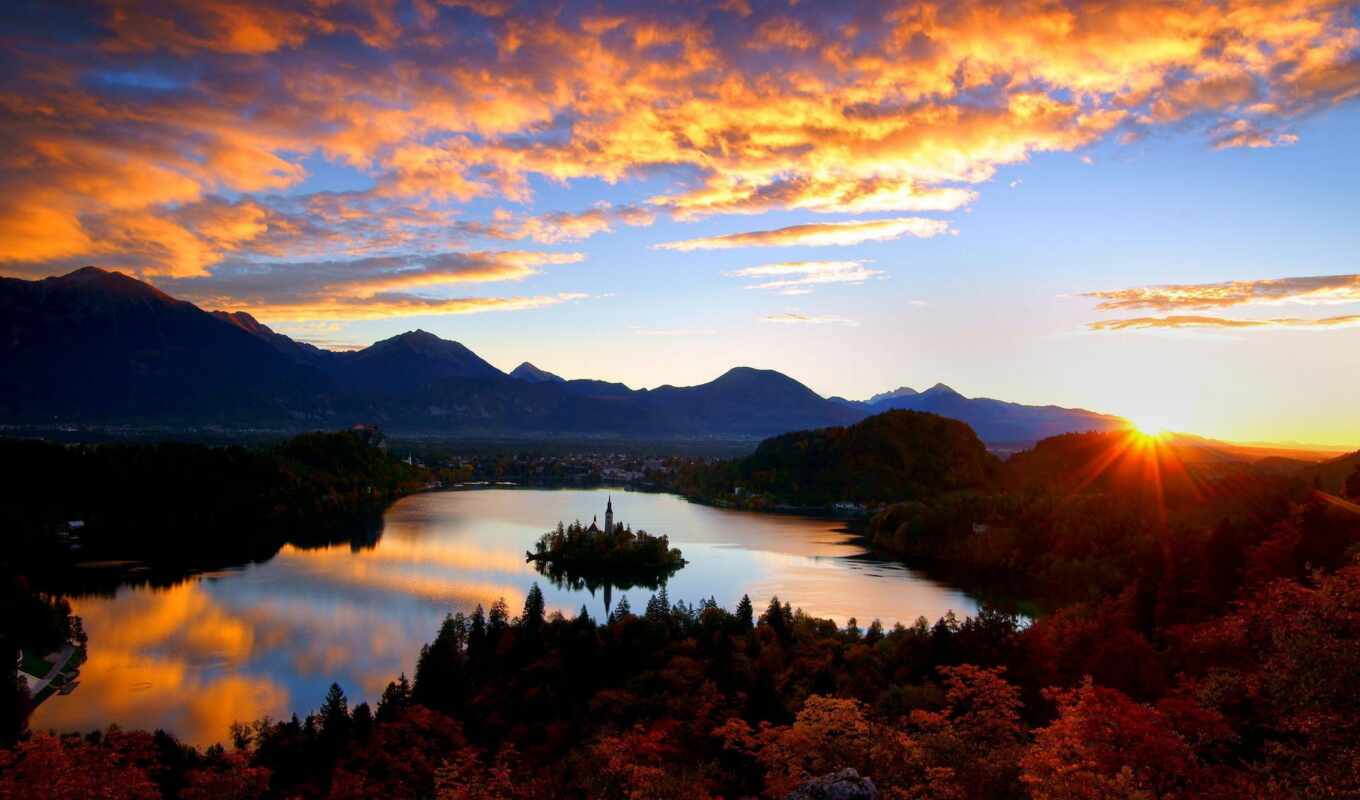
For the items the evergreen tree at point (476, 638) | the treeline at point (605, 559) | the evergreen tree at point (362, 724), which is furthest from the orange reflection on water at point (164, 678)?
the treeline at point (605, 559)

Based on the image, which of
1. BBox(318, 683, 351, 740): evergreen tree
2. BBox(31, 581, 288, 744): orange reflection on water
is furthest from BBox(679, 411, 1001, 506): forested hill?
BBox(318, 683, 351, 740): evergreen tree

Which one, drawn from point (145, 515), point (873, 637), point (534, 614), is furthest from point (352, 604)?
point (145, 515)

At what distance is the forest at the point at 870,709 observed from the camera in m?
→ 12.8

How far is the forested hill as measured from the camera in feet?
380

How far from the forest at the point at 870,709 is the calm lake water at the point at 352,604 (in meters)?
4.66

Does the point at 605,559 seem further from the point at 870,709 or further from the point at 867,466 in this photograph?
the point at 867,466

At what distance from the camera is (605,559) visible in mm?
67125

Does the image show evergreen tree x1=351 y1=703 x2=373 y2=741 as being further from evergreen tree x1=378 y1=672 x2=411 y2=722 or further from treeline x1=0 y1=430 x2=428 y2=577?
treeline x1=0 y1=430 x2=428 y2=577

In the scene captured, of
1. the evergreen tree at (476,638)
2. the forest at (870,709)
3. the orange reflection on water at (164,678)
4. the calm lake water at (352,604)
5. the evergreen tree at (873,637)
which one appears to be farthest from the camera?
the evergreen tree at (873,637)

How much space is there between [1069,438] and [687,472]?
2380 inches

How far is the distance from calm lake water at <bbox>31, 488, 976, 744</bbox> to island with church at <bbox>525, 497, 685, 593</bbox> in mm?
1599

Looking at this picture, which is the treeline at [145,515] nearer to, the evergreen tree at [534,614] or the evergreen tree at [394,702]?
the evergreen tree at [394,702]

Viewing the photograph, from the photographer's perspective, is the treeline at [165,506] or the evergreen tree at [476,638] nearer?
the evergreen tree at [476,638]

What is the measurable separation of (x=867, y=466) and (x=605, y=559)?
62.0 meters
